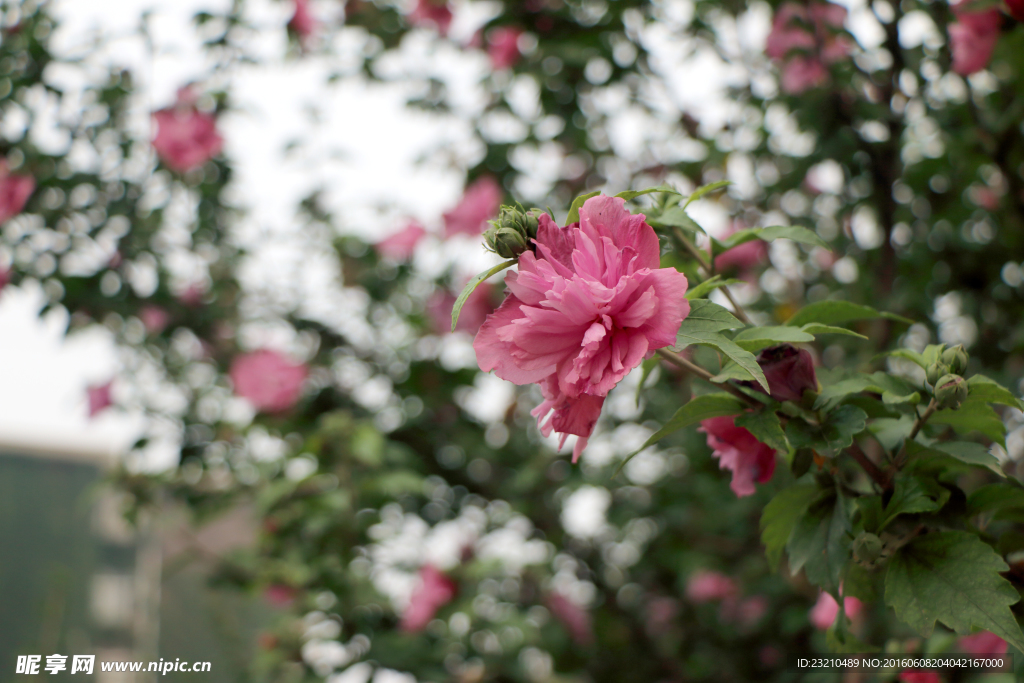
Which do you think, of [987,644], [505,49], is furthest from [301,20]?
[987,644]

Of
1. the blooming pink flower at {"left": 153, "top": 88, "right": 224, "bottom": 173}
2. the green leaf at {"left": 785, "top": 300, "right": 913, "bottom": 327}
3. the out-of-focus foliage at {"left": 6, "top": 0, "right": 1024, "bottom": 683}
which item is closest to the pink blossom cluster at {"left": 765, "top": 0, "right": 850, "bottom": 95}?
the out-of-focus foliage at {"left": 6, "top": 0, "right": 1024, "bottom": 683}

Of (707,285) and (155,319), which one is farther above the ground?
(707,285)

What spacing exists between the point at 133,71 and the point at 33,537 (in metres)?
1.23

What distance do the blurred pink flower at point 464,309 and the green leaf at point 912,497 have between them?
96 centimetres

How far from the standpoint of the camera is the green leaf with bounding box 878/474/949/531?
0.46 meters

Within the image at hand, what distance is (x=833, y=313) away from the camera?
0.53 metres

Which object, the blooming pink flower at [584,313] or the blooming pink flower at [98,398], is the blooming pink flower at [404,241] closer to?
the blooming pink flower at [98,398]

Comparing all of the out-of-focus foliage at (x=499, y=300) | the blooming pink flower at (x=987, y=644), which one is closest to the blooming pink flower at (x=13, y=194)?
the out-of-focus foliage at (x=499, y=300)

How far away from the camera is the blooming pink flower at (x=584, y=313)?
0.39 m

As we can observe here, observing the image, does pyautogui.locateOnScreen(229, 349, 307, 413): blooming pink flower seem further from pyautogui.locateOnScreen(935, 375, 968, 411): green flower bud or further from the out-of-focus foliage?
pyautogui.locateOnScreen(935, 375, 968, 411): green flower bud

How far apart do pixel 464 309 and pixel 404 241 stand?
22 centimetres

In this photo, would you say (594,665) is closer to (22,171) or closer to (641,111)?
(641,111)

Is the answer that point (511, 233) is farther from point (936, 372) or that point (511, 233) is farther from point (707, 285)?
point (936, 372)

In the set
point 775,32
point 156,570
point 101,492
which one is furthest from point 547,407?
point 156,570
